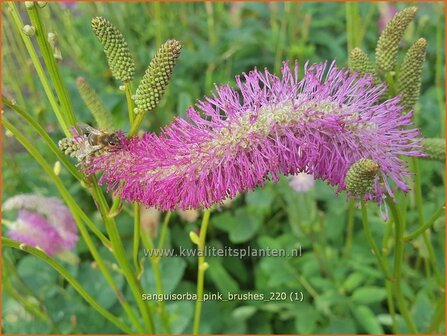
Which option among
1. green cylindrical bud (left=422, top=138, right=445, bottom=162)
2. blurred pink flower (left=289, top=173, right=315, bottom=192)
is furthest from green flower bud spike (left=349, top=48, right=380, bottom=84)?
blurred pink flower (left=289, top=173, right=315, bottom=192)

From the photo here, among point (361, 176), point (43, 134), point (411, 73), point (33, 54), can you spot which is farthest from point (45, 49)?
point (411, 73)

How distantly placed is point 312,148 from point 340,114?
0.08 meters

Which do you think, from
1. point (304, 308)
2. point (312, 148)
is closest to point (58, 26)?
point (304, 308)

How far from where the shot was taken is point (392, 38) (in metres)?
0.95

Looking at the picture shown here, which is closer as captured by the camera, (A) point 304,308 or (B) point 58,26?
(A) point 304,308

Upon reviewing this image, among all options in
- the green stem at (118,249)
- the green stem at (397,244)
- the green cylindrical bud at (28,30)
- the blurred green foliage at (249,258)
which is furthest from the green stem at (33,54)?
the green stem at (397,244)

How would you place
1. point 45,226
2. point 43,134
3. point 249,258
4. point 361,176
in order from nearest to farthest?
point 361,176, point 43,134, point 45,226, point 249,258

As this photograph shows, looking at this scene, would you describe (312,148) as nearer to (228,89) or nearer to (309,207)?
(228,89)

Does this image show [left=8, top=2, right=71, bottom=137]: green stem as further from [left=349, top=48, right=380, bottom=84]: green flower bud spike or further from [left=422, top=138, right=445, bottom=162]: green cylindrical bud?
[left=422, top=138, right=445, bottom=162]: green cylindrical bud

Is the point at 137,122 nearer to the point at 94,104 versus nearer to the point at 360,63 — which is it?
the point at 94,104

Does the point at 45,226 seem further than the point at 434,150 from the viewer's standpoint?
Yes

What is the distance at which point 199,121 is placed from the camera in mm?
818

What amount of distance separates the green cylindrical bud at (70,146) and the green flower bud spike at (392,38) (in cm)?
54

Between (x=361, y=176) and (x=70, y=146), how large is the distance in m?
0.44
